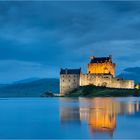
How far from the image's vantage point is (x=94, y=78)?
341 feet

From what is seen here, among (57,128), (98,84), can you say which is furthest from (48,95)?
(57,128)

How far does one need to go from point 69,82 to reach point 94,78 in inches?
279

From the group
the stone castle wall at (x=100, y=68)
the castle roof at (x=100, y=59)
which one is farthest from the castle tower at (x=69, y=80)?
the castle roof at (x=100, y=59)

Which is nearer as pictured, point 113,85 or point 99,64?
point 113,85

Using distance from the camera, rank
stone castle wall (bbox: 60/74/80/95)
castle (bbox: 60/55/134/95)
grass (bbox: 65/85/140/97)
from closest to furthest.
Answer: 1. grass (bbox: 65/85/140/97)
2. castle (bbox: 60/55/134/95)
3. stone castle wall (bbox: 60/74/80/95)

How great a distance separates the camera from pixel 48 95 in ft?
382

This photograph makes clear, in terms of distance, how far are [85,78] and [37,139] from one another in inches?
3425

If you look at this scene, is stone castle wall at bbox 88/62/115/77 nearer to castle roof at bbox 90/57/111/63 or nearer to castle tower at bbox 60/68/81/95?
castle roof at bbox 90/57/111/63

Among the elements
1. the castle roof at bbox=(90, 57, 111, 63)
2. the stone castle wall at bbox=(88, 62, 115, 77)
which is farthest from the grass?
the castle roof at bbox=(90, 57, 111, 63)

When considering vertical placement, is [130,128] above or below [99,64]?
below

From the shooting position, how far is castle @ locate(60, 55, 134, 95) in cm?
10381

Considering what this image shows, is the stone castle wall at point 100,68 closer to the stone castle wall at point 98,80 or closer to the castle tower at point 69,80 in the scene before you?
the stone castle wall at point 98,80

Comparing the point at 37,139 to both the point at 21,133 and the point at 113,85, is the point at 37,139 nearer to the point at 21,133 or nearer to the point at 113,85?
the point at 21,133

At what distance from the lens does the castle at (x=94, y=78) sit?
104m
